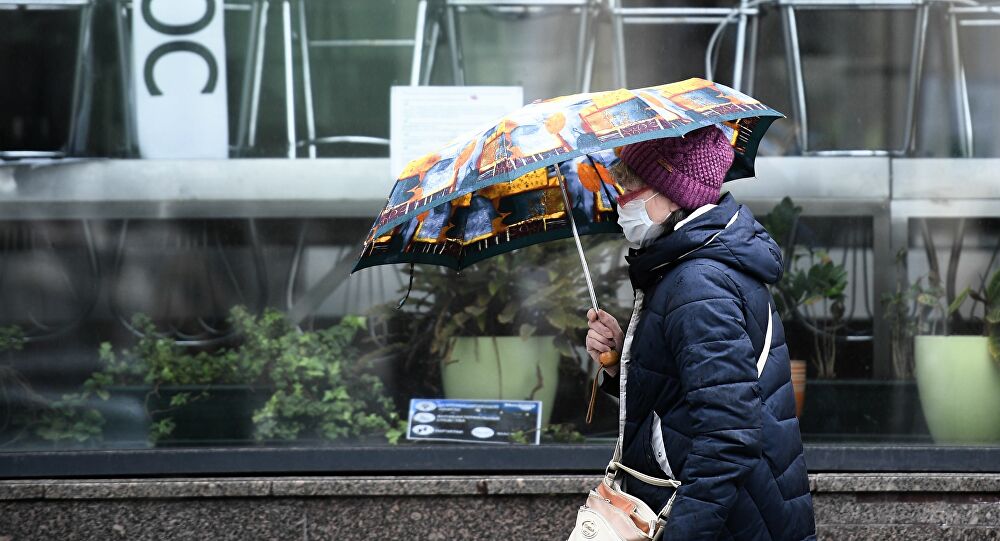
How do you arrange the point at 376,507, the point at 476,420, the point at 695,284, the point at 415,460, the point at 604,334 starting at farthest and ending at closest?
the point at 476,420 → the point at 415,460 → the point at 376,507 → the point at 604,334 → the point at 695,284

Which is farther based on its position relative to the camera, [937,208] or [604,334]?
[937,208]

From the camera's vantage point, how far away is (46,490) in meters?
5.28

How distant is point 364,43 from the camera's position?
573 cm

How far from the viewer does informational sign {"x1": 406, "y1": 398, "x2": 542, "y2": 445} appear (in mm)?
5570

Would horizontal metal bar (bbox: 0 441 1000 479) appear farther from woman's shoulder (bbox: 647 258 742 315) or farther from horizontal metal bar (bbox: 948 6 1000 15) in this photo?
woman's shoulder (bbox: 647 258 742 315)

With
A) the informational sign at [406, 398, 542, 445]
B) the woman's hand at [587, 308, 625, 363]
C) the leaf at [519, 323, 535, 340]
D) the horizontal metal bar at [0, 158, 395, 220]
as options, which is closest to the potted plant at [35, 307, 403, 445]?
the informational sign at [406, 398, 542, 445]

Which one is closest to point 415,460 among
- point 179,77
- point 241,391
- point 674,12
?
point 241,391

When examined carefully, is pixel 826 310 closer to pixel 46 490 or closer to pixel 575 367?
pixel 575 367

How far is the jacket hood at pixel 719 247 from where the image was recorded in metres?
2.73

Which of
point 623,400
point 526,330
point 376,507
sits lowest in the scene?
point 376,507

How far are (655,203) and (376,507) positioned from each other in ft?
9.41

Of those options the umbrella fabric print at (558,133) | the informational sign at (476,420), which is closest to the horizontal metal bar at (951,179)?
the informational sign at (476,420)

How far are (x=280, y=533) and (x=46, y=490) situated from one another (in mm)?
1053

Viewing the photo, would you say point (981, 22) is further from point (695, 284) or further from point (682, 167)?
point (695, 284)
